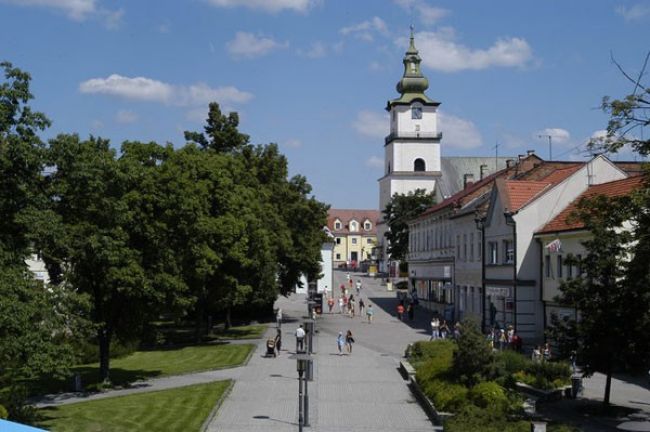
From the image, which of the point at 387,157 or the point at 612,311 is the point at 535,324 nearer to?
the point at 612,311

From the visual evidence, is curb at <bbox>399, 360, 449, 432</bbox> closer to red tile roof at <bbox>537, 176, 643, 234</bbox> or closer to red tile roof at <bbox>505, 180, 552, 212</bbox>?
red tile roof at <bbox>537, 176, 643, 234</bbox>

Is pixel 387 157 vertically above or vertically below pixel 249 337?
above

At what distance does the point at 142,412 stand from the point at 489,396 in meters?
10.2

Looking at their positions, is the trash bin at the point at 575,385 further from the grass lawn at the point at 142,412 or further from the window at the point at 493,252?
the window at the point at 493,252

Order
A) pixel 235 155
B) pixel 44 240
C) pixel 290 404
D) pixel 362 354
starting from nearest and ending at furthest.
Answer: pixel 44 240 → pixel 290 404 → pixel 362 354 → pixel 235 155

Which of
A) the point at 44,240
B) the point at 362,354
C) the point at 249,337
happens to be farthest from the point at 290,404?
the point at 249,337

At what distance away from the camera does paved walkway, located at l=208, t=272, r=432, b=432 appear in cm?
2508

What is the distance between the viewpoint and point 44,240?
26016mm

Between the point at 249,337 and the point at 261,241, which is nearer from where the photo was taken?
the point at 261,241

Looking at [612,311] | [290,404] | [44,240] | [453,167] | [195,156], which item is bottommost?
[290,404]

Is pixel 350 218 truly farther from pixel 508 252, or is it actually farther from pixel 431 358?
pixel 431 358

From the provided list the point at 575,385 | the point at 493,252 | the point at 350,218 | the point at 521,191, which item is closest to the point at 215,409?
the point at 575,385

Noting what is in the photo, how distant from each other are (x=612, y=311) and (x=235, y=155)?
120 feet

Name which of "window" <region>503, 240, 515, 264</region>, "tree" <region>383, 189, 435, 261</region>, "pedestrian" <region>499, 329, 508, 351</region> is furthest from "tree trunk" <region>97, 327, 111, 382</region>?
"tree" <region>383, 189, 435, 261</region>
